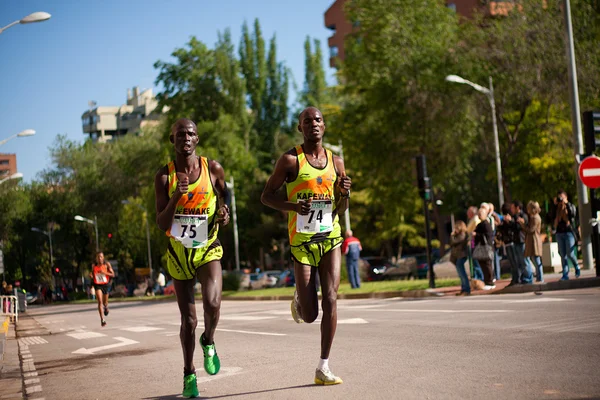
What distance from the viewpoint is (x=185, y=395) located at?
7.18 metres

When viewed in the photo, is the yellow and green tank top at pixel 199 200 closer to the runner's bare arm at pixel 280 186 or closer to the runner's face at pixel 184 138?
the runner's face at pixel 184 138

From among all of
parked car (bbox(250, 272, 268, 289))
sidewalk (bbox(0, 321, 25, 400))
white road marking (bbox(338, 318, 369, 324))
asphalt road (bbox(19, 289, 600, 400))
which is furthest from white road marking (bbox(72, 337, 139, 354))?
parked car (bbox(250, 272, 268, 289))

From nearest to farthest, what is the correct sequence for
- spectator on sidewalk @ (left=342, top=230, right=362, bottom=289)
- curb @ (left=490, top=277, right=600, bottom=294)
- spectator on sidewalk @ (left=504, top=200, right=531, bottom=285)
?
curb @ (left=490, top=277, right=600, bottom=294), spectator on sidewalk @ (left=504, top=200, right=531, bottom=285), spectator on sidewalk @ (left=342, top=230, right=362, bottom=289)

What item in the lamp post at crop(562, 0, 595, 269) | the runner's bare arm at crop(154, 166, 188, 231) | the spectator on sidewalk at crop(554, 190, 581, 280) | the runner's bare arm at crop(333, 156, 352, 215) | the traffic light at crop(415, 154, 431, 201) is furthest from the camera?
the traffic light at crop(415, 154, 431, 201)

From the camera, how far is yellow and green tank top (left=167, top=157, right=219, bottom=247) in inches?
289

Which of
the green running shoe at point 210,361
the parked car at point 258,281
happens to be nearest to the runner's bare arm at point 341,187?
the green running shoe at point 210,361

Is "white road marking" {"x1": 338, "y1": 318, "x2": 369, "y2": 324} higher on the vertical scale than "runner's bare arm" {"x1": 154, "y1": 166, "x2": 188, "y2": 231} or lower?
lower

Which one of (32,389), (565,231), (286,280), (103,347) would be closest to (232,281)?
(286,280)

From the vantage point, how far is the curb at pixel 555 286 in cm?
1783

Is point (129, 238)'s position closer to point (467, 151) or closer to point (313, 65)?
point (313, 65)

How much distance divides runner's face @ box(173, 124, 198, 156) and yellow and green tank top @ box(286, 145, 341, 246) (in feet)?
2.74

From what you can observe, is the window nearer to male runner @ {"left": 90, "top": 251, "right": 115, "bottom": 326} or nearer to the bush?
the bush

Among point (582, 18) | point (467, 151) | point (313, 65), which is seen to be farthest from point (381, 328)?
point (313, 65)

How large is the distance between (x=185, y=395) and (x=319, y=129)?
2.29 metres
